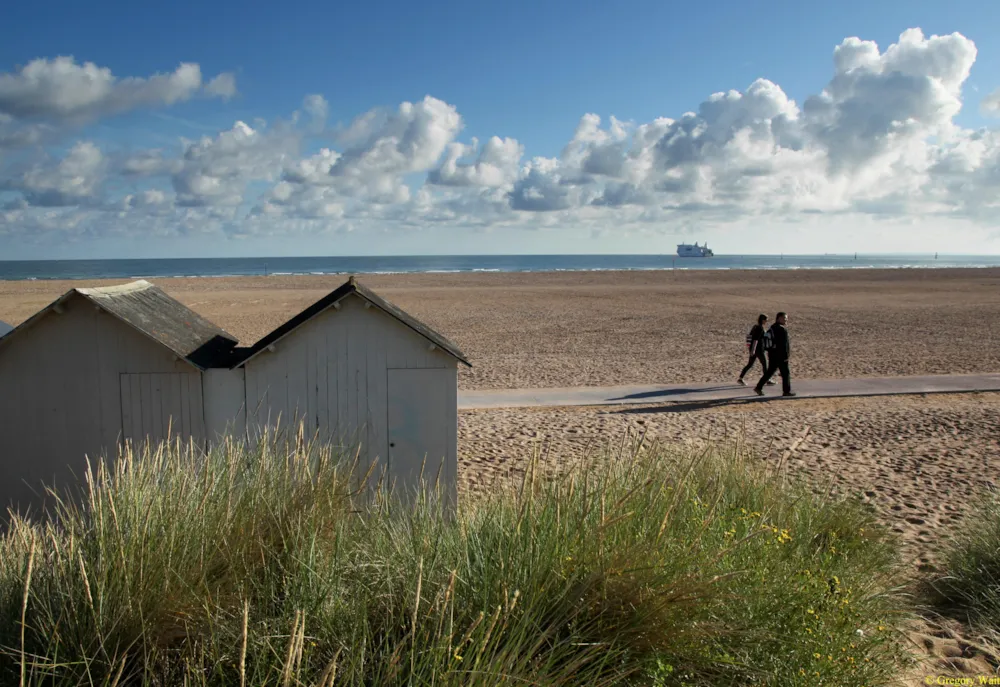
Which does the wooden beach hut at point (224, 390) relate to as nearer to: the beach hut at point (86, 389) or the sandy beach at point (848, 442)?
the beach hut at point (86, 389)

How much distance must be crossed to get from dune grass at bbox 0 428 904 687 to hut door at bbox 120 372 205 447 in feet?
10.4

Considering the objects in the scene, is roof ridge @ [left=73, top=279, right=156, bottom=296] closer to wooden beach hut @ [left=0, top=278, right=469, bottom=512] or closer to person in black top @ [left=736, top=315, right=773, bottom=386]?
wooden beach hut @ [left=0, top=278, right=469, bottom=512]

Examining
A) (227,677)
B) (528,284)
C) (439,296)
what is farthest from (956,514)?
(528,284)

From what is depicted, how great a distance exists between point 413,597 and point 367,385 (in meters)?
4.20

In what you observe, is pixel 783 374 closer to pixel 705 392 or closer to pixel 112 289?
pixel 705 392

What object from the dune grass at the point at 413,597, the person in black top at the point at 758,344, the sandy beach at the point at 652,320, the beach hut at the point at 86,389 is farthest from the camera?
the sandy beach at the point at 652,320

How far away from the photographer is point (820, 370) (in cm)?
1792

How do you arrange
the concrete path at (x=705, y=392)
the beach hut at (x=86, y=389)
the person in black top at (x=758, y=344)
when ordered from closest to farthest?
1. the beach hut at (x=86, y=389)
2. the concrete path at (x=705, y=392)
3. the person in black top at (x=758, y=344)

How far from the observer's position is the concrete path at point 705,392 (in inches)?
555

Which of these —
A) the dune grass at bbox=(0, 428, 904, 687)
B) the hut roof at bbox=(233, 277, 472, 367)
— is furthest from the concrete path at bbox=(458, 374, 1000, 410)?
the dune grass at bbox=(0, 428, 904, 687)

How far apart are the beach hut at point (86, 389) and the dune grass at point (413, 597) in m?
3.28

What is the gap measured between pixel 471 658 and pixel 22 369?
21.1 feet

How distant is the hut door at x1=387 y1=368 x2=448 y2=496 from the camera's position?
24.5 ft

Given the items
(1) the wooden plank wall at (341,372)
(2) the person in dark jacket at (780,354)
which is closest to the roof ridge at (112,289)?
(1) the wooden plank wall at (341,372)
